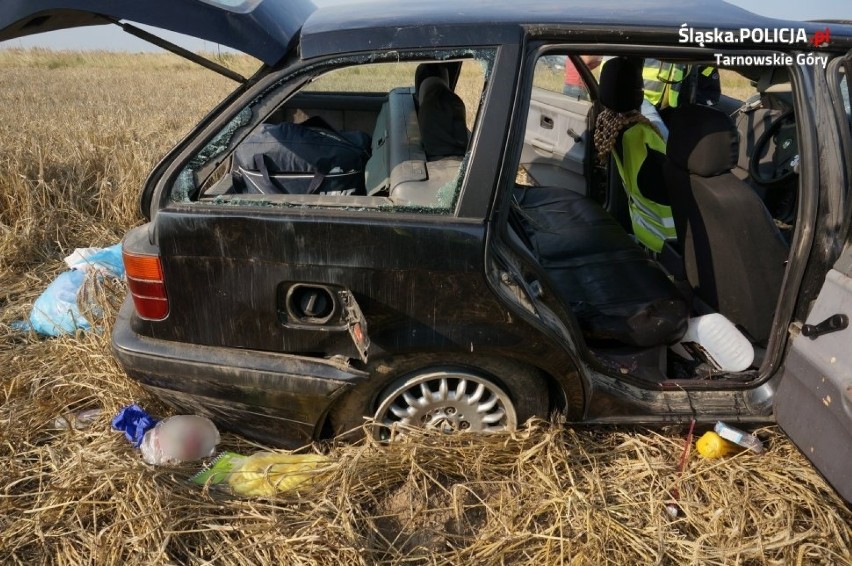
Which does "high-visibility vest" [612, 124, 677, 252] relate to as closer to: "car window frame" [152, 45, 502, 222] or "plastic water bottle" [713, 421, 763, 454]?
"plastic water bottle" [713, 421, 763, 454]

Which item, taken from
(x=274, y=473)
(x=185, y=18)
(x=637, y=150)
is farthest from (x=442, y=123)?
(x=274, y=473)

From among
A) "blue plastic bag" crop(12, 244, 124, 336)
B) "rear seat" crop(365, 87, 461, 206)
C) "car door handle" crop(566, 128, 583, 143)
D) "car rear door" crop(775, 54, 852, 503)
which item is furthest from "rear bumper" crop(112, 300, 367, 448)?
"car door handle" crop(566, 128, 583, 143)

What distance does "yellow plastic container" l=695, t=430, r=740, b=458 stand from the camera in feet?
7.11

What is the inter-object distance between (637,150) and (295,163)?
172cm

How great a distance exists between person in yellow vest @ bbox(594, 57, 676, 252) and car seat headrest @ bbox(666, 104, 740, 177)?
1.35ft

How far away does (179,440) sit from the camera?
212 centimetres

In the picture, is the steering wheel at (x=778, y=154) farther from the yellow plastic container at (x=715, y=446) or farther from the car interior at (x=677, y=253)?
the yellow plastic container at (x=715, y=446)

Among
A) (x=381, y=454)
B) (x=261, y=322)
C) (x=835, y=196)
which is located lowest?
(x=381, y=454)

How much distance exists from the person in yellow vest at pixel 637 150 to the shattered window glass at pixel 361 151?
Result: 734 mm

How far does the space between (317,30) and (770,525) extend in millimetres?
2168

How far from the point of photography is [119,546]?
5.83ft

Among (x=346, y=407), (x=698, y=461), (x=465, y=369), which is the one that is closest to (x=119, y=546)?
(x=346, y=407)

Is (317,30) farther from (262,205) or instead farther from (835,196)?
(835,196)

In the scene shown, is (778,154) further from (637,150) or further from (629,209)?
(637,150)
